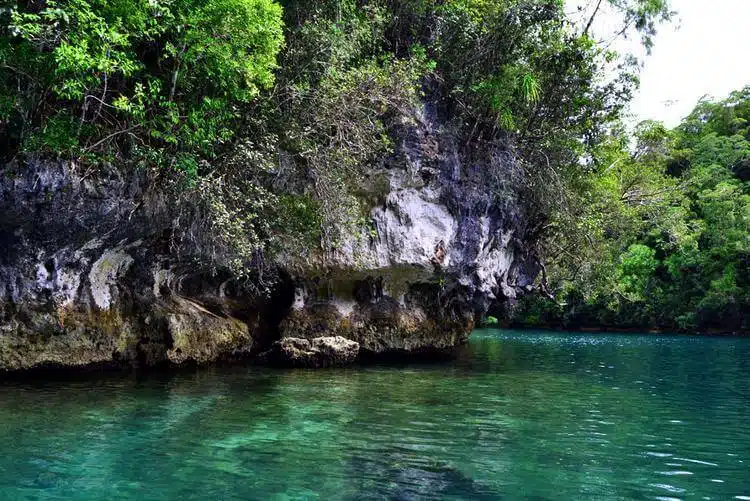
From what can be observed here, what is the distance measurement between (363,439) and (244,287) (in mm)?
10145

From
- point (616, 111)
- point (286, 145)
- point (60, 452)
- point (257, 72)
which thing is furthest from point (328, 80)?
point (616, 111)

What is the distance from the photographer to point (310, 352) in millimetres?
14383

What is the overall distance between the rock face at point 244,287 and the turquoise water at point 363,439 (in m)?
1.78

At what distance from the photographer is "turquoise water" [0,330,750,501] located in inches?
202

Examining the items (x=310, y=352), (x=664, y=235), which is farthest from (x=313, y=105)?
(x=664, y=235)

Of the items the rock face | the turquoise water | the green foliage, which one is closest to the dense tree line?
the rock face

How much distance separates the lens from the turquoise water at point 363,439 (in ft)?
16.9

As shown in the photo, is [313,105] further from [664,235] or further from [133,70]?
[664,235]

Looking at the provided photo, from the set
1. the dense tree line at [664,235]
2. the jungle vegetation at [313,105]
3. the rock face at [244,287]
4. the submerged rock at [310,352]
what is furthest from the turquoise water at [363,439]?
the dense tree line at [664,235]

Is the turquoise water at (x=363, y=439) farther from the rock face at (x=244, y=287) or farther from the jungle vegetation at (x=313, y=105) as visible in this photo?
the jungle vegetation at (x=313, y=105)

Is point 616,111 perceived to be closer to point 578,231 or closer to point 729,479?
point 578,231

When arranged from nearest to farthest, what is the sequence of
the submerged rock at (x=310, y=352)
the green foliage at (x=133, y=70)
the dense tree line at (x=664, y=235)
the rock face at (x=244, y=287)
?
1. the green foliage at (x=133, y=70)
2. the rock face at (x=244, y=287)
3. the submerged rock at (x=310, y=352)
4. the dense tree line at (x=664, y=235)

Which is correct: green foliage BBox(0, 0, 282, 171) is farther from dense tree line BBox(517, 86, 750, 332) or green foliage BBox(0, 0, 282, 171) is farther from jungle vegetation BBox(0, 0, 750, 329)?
dense tree line BBox(517, 86, 750, 332)

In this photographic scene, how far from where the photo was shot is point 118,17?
341 inches
